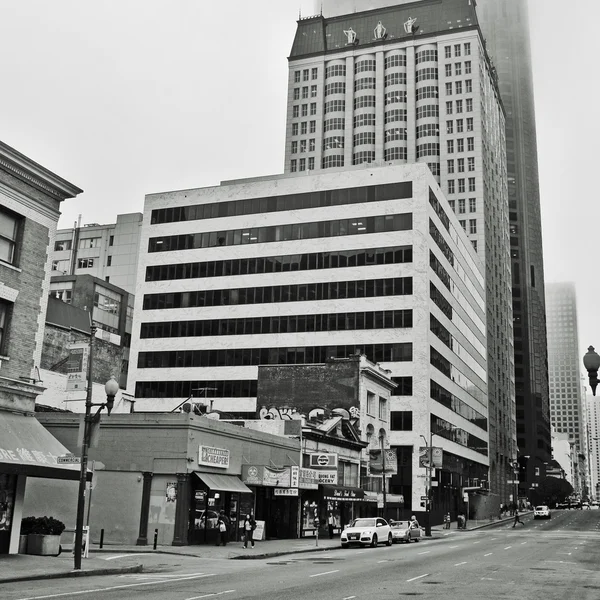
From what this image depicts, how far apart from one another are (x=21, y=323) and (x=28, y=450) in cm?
439

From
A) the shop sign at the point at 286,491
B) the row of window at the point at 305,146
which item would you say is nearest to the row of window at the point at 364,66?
the row of window at the point at 305,146

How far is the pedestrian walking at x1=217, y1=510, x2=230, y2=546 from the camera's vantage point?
36531 millimetres

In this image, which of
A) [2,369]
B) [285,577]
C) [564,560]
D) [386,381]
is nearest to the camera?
[285,577]

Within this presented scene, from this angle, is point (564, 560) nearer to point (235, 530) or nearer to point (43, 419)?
point (235, 530)

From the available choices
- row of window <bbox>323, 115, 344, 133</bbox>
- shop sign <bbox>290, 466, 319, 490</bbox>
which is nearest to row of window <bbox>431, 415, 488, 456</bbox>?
shop sign <bbox>290, 466, 319, 490</bbox>

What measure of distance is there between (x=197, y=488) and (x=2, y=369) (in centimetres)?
1412

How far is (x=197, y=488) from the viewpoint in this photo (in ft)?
120

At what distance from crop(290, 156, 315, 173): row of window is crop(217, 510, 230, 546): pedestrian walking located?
10487 cm

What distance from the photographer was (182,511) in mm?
35125

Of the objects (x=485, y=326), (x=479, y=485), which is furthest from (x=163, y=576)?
(x=485, y=326)

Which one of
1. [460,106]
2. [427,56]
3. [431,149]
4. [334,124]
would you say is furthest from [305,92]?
[460,106]

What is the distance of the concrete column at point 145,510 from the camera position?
34781mm

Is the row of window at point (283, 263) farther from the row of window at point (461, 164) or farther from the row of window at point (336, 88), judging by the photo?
the row of window at point (336, 88)

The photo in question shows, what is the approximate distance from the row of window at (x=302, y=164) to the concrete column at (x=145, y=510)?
348 ft
